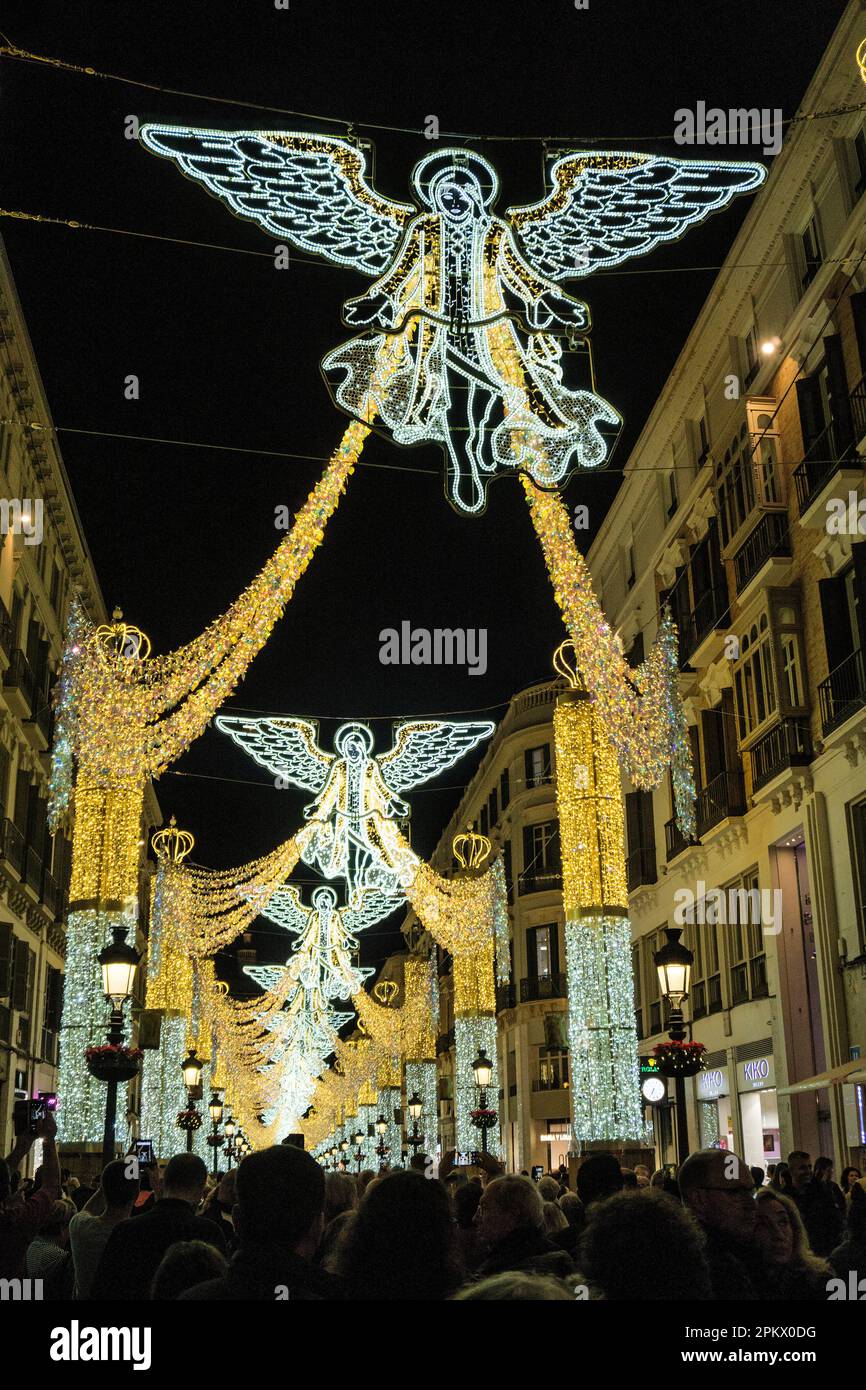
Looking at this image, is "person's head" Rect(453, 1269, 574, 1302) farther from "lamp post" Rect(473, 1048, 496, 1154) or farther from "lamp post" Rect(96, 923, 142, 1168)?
"lamp post" Rect(473, 1048, 496, 1154)

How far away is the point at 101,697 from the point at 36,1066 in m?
23.9

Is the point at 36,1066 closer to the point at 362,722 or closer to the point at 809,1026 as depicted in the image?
the point at 362,722

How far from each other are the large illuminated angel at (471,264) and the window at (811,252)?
43.6ft

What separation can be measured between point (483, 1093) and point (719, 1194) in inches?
908

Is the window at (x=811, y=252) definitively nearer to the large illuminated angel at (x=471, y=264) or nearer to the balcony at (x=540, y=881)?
the large illuminated angel at (x=471, y=264)

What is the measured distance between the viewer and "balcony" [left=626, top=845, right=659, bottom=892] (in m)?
35.8

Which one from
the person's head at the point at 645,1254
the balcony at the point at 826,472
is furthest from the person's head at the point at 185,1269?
the balcony at the point at 826,472

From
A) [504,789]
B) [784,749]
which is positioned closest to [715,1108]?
[784,749]

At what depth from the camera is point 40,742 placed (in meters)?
35.4

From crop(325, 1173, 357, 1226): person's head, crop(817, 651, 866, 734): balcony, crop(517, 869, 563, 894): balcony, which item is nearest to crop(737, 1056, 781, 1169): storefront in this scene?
crop(817, 651, 866, 734): balcony

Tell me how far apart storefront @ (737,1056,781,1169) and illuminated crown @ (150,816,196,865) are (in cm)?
1313

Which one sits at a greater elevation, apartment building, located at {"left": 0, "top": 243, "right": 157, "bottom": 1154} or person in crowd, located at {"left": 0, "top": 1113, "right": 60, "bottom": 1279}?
apartment building, located at {"left": 0, "top": 243, "right": 157, "bottom": 1154}

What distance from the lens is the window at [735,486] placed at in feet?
90.6
